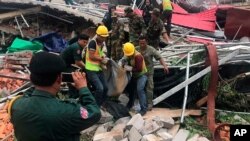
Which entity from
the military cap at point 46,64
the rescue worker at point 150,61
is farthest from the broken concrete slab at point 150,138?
the military cap at point 46,64

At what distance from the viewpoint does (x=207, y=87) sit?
25.9ft

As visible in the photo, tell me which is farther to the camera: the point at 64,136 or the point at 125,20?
the point at 125,20

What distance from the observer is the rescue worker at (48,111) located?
246 centimetres

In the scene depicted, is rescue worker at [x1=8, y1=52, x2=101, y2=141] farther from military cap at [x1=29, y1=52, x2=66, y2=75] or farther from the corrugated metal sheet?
the corrugated metal sheet

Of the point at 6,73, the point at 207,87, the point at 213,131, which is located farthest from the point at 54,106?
the point at 6,73

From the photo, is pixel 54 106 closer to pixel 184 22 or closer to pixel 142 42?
pixel 142 42

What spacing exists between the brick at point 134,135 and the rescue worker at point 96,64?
1082 mm

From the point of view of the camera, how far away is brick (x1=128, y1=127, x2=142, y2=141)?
6379mm

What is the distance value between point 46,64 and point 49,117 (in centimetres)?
34

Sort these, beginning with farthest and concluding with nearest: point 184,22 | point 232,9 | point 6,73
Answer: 1. point 184,22
2. point 232,9
3. point 6,73

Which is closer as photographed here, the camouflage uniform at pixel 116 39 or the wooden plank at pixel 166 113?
the wooden plank at pixel 166 113

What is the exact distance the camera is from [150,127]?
22.0 ft

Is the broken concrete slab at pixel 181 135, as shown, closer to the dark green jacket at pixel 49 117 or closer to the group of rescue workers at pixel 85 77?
the group of rescue workers at pixel 85 77

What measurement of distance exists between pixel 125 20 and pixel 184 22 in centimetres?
336
